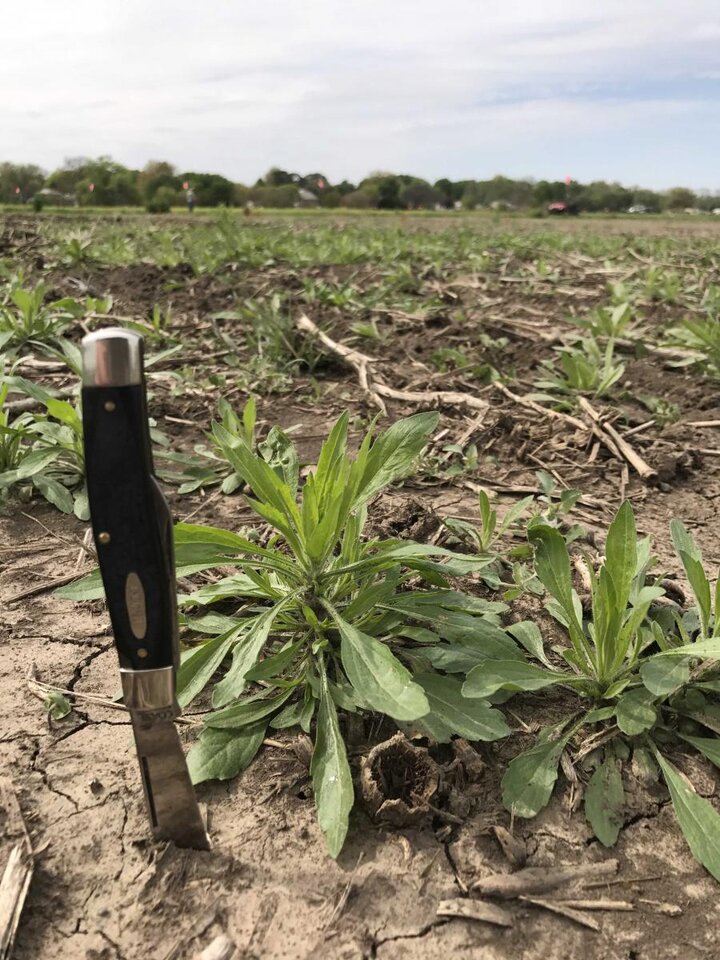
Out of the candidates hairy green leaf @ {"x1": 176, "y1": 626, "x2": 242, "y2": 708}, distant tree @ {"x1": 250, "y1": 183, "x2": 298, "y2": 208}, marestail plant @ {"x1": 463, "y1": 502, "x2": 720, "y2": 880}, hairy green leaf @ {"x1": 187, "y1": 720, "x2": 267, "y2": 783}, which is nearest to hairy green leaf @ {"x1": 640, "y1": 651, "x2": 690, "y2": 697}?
marestail plant @ {"x1": 463, "y1": 502, "x2": 720, "y2": 880}

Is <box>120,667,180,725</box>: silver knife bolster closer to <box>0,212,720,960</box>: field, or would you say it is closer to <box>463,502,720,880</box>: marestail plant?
<box>0,212,720,960</box>: field

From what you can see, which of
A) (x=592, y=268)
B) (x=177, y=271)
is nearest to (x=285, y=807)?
(x=177, y=271)

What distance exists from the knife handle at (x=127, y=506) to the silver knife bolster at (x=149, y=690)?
11 mm

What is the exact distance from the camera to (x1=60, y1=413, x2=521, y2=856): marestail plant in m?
1.58

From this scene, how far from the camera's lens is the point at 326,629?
6.07 feet

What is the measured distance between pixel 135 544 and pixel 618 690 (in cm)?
112

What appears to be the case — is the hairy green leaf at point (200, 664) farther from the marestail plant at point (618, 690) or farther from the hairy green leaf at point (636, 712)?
the hairy green leaf at point (636, 712)

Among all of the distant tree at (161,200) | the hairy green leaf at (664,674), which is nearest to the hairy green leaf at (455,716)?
the hairy green leaf at (664,674)

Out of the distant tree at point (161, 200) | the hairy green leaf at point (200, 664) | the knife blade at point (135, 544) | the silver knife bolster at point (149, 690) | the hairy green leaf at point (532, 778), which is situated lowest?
the hairy green leaf at point (532, 778)

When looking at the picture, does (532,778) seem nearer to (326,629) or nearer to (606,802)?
(606,802)

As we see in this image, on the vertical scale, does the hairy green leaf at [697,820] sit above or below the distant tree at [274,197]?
below

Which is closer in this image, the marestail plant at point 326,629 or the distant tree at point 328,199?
the marestail plant at point 326,629

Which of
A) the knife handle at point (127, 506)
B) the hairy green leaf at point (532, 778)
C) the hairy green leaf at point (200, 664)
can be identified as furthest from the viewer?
the hairy green leaf at point (200, 664)

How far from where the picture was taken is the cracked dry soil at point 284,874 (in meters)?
1.26
